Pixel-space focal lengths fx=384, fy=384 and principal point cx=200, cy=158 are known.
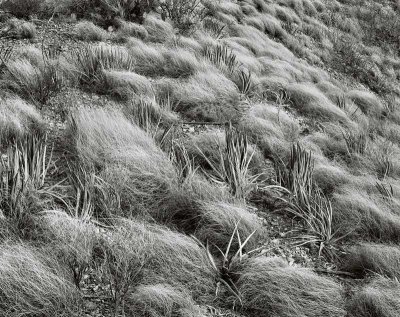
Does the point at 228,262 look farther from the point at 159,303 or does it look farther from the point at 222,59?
the point at 222,59

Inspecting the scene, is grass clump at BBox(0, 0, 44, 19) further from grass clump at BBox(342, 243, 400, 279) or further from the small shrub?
grass clump at BBox(342, 243, 400, 279)

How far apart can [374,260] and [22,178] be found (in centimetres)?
259

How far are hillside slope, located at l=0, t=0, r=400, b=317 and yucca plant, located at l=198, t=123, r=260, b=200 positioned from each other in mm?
24

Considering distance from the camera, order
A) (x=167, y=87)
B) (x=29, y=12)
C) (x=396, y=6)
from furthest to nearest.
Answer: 1. (x=396, y=6)
2. (x=29, y=12)
3. (x=167, y=87)

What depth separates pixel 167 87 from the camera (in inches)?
200

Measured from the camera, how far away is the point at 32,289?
204 cm

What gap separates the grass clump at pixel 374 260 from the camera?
2748mm

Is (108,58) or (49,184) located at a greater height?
(108,58)

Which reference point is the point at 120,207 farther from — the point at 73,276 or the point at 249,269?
the point at 249,269

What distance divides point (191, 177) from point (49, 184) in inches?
44.8

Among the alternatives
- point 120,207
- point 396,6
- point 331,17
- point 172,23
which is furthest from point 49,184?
point 396,6

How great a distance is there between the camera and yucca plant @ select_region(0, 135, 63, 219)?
2.51 meters

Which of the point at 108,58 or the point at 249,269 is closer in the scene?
the point at 249,269

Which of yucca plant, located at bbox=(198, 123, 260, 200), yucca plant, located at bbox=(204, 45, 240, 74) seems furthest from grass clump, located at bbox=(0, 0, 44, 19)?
yucca plant, located at bbox=(198, 123, 260, 200)
